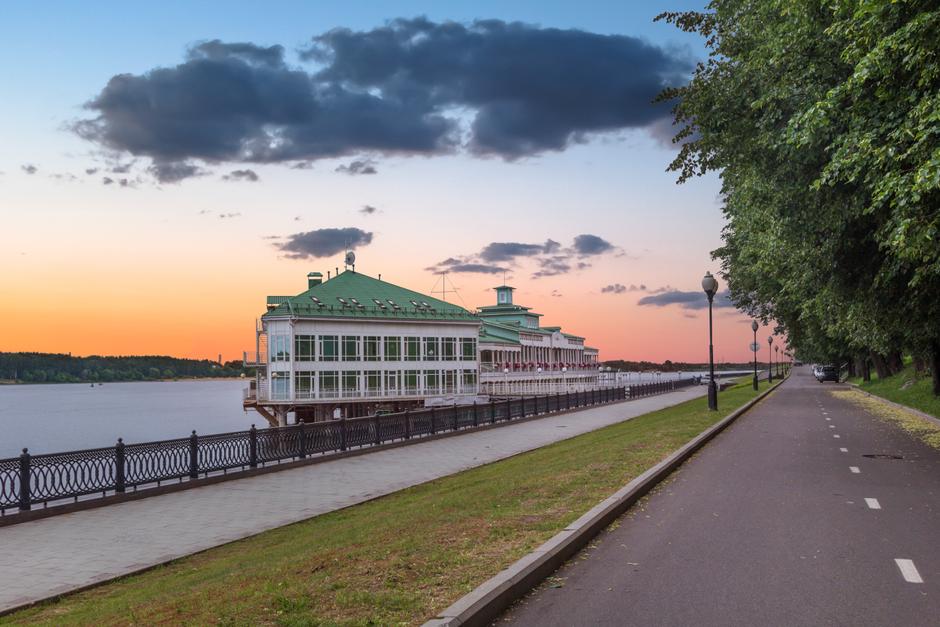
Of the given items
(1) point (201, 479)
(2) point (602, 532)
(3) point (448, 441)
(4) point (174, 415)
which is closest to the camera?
(2) point (602, 532)

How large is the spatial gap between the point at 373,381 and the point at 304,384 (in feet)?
21.2

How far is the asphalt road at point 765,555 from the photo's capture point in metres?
6.36

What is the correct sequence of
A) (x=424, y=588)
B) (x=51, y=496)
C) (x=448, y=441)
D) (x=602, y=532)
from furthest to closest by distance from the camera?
1. (x=448, y=441)
2. (x=51, y=496)
3. (x=602, y=532)
4. (x=424, y=588)

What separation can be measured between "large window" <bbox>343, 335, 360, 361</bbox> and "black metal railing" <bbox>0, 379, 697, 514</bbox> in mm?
34885

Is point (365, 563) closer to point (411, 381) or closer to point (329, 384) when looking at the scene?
point (329, 384)

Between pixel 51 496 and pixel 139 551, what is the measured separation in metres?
4.20

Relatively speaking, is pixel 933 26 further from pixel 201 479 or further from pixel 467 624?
pixel 201 479

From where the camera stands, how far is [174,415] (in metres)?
117

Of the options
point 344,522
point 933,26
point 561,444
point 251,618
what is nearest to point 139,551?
point 344,522

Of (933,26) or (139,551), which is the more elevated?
(933,26)

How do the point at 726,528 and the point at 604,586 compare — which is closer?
the point at 604,586

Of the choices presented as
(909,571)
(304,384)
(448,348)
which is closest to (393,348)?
(448,348)

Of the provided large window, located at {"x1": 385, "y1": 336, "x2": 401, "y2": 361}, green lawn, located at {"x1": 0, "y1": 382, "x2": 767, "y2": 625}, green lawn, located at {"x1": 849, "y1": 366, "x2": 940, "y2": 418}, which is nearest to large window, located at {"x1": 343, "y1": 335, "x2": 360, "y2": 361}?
large window, located at {"x1": 385, "y1": 336, "x2": 401, "y2": 361}

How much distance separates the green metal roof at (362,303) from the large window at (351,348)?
6.31ft
